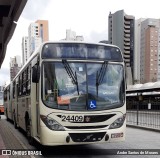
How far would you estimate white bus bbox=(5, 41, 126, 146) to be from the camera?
8.11 meters

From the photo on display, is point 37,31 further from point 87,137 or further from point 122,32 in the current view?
point 122,32

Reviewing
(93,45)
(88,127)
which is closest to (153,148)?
(88,127)

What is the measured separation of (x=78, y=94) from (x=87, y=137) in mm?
1083

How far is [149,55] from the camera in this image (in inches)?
3868

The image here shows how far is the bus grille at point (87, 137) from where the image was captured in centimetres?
808

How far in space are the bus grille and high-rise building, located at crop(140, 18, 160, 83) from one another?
89.3m

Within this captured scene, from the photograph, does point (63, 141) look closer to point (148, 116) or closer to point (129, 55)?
point (148, 116)

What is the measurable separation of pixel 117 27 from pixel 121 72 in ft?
239

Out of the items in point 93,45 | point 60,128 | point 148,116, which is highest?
point 93,45

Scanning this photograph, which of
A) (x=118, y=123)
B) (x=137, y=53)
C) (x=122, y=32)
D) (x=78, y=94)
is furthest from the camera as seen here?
(x=137, y=53)

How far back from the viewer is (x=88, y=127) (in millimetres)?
8195

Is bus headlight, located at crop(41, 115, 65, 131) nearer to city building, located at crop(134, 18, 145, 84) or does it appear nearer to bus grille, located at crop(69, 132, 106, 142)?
bus grille, located at crop(69, 132, 106, 142)

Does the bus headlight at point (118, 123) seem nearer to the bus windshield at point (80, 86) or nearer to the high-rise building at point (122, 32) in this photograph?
the bus windshield at point (80, 86)

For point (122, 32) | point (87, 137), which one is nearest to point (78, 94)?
point (87, 137)
